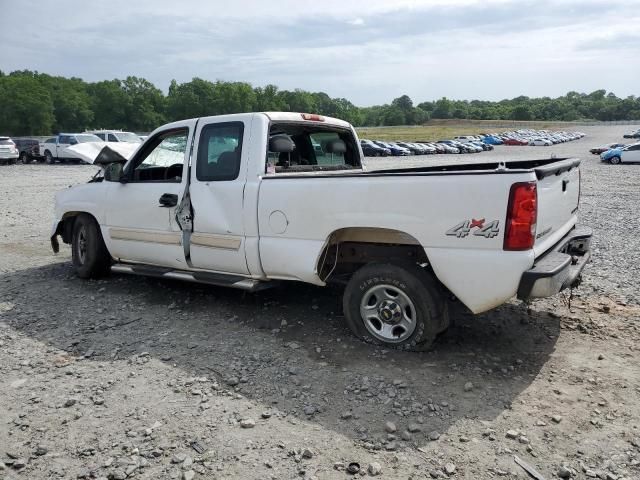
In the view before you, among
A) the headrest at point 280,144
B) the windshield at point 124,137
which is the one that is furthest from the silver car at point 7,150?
the headrest at point 280,144

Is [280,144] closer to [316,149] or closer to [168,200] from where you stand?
[316,149]

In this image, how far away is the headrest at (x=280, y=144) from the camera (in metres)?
5.41

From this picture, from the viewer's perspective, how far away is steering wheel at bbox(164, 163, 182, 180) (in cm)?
612

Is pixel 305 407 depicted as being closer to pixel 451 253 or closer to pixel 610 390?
pixel 451 253

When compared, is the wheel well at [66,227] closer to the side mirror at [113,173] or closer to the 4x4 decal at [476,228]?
the side mirror at [113,173]

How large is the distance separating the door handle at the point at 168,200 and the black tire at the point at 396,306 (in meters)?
2.10

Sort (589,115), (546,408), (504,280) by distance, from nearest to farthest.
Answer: (546,408)
(504,280)
(589,115)

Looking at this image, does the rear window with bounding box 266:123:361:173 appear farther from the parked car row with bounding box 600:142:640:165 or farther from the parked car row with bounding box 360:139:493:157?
the parked car row with bounding box 360:139:493:157

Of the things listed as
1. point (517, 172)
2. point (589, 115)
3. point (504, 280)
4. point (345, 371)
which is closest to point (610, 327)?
point (504, 280)

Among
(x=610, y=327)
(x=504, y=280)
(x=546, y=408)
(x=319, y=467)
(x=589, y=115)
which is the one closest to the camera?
(x=319, y=467)

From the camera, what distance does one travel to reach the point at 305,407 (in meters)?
3.85

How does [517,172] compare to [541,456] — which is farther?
[517,172]

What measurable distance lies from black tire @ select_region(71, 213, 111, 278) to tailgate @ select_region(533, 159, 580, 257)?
5.02m

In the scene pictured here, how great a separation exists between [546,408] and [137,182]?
185 inches
